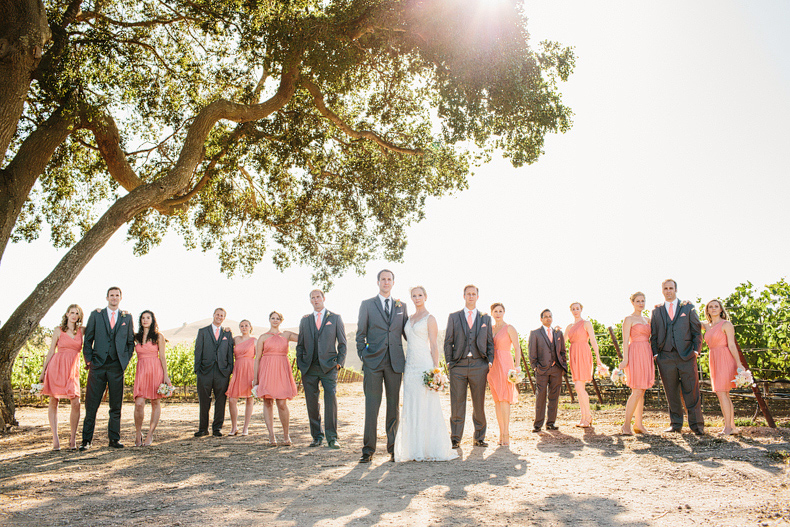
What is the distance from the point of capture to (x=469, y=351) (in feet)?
24.5

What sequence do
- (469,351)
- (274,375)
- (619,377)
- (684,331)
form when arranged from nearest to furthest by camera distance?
(469,351) → (684,331) → (274,375) → (619,377)

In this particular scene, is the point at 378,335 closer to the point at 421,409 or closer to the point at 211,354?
the point at 421,409

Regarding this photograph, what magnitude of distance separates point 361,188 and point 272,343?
813 cm

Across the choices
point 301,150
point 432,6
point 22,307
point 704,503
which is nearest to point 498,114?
point 432,6

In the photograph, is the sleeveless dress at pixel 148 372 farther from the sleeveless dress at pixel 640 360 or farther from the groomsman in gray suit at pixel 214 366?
the sleeveless dress at pixel 640 360

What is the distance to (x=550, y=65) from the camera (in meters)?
11.5

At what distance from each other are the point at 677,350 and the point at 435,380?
373cm

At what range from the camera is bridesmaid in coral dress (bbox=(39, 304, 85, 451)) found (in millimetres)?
8164

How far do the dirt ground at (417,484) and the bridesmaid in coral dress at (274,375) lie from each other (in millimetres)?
480

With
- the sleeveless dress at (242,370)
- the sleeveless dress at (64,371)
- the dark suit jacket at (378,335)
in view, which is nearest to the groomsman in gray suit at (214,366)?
the sleeveless dress at (242,370)

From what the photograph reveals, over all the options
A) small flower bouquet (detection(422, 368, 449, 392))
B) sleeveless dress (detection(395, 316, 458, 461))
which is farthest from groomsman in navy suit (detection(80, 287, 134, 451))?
small flower bouquet (detection(422, 368, 449, 392))

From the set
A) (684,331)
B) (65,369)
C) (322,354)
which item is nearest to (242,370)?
(322,354)

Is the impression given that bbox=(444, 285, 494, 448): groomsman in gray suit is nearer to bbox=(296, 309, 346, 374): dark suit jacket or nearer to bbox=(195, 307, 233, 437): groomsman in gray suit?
bbox=(296, 309, 346, 374): dark suit jacket

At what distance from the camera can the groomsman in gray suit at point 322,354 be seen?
7.98m
